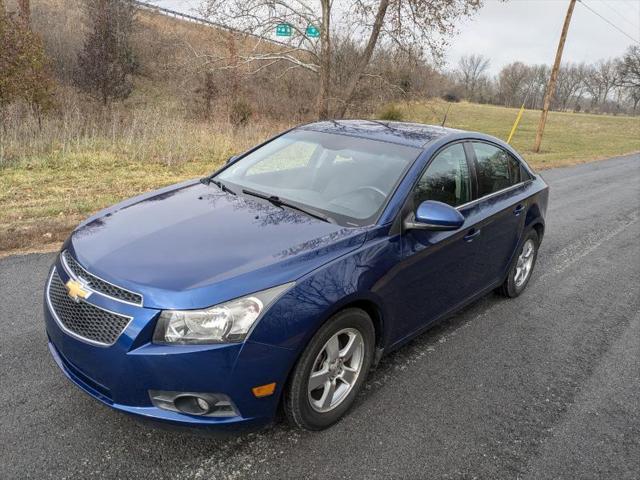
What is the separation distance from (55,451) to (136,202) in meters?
1.71

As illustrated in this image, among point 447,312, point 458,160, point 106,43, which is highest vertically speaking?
point 106,43

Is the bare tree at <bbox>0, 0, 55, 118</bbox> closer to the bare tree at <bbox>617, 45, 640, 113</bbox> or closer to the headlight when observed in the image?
the headlight

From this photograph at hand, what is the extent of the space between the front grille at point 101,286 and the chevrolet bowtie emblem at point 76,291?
0.10ft

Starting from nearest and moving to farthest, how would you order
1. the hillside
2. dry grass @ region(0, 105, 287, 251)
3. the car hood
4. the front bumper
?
the front bumper
the car hood
dry grass @ region(0, 105, 287, 251)
the hillside

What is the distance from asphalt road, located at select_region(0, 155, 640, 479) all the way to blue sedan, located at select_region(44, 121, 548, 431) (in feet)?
0.92

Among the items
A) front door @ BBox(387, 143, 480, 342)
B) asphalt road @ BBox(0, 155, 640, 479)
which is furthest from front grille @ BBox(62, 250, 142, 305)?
front door @ BBox(387, 143, 480, 342)

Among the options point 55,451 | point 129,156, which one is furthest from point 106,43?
point 55,451

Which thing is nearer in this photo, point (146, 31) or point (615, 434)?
point (615, 434)

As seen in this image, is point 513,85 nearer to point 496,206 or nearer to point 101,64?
point 101,64

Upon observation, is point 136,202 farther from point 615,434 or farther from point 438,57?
point 438,57

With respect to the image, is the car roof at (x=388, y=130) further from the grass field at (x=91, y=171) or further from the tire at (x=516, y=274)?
the grass field at (x=91, y=171)

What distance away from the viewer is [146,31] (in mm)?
29375

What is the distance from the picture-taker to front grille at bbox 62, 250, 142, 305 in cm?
228

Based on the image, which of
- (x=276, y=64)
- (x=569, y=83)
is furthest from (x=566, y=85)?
(x=276, y=64)
